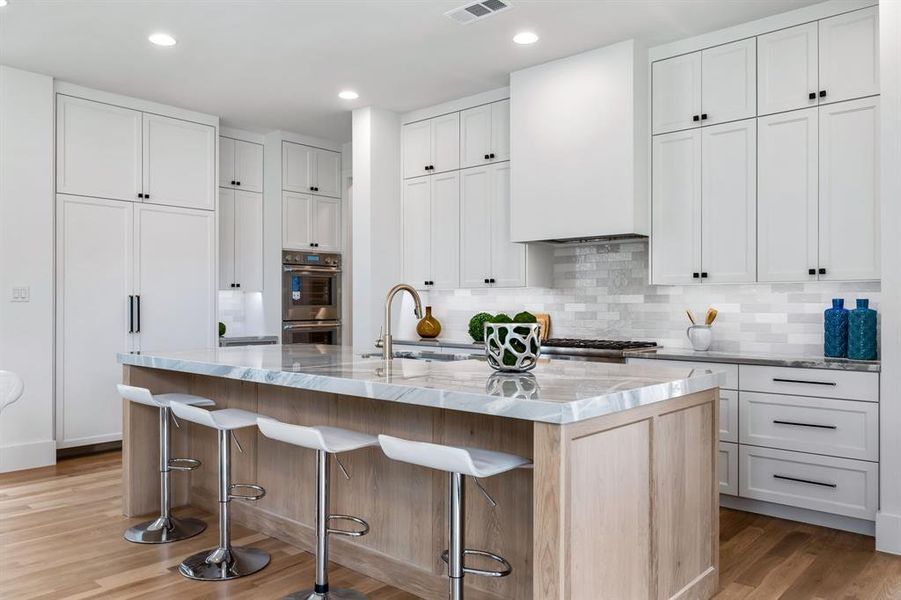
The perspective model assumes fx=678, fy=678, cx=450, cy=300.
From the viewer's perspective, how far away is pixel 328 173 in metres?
6.96

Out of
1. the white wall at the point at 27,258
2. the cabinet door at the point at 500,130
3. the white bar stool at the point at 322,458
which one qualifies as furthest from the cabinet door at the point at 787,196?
the white wall at the point at 27,258

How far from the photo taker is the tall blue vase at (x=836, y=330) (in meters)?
3.63

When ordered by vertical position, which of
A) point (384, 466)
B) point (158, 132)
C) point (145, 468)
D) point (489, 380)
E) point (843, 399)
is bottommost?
point (145, 468)

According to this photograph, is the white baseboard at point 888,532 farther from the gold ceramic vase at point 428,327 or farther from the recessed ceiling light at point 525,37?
the gold ceramic vase at point 428,327

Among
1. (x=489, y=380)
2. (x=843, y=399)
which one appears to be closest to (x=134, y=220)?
(x=489, y=380)

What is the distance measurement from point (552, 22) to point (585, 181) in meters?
1.02

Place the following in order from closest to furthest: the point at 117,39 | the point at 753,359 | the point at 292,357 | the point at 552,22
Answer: the point at 292,357 → the point at 753,359 → the point at 552,22 → the point at 117,39

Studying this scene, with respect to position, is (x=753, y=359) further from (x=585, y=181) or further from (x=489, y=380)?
(x=489, y=380)

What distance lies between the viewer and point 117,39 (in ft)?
13.9

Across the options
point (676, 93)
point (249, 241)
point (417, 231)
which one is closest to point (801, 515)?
point (676, 93)

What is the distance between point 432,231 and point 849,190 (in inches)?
120

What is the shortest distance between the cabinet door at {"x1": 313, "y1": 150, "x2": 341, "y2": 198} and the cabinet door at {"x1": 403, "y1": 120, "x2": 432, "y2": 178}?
4.45 ft

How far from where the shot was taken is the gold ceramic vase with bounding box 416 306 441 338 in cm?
572

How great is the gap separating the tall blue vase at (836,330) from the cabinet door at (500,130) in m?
2.47
